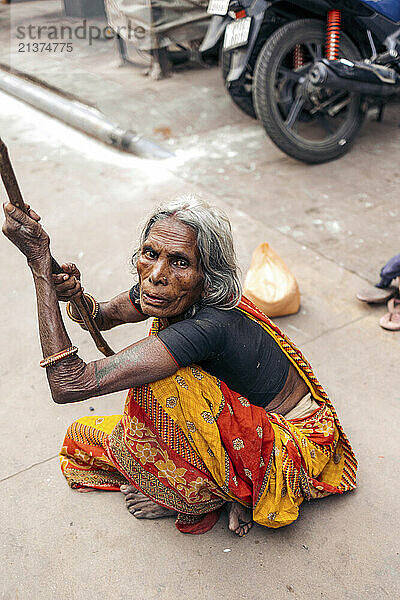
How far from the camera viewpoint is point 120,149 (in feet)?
17.2

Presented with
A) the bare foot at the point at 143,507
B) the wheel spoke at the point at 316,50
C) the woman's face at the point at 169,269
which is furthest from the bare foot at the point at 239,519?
the wheel spoke at the point at 316,50

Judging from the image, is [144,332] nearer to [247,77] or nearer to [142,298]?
[142,298]

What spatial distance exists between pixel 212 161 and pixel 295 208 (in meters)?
1.06

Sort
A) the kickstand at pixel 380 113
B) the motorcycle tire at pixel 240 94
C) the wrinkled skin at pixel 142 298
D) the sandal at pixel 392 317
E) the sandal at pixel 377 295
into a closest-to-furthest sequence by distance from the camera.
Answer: the wrinkled skin at pixel 142 298, the sandal at pixel 392 317, the sandal at pixel 377 295, the motorcycle tire at pixel 240 94, the kickstand at pixel 380 113

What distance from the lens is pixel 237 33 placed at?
4.35m

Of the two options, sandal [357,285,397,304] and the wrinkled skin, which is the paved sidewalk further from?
the wrinkled skin

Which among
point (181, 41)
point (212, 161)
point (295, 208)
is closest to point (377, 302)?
point (295, 208)

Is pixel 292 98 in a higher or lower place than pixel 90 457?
higher

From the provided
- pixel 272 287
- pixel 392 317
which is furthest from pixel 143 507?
pixel 392 317

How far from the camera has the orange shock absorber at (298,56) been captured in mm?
4566

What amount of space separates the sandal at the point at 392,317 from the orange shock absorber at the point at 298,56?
243cm

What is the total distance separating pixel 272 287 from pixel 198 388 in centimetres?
133

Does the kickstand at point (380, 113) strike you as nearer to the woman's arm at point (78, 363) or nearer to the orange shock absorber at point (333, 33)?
the orange shock absorber at point (333, 33)

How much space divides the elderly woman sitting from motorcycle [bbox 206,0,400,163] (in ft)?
9.17
